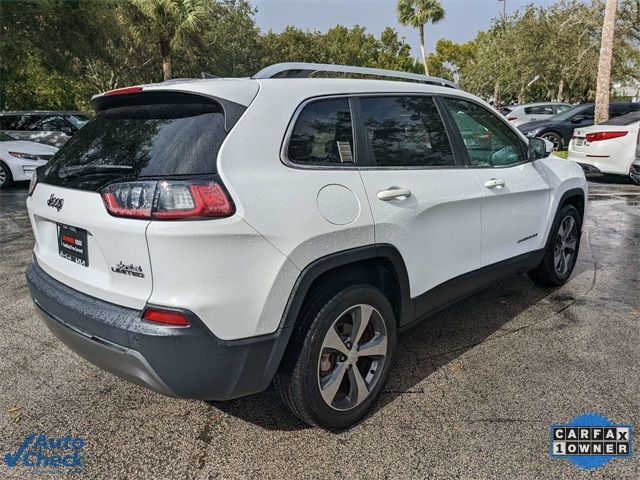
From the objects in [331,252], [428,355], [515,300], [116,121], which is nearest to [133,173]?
[116,121]

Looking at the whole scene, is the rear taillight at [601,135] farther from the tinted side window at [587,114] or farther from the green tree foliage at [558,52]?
the green tree foliage at [558,52]

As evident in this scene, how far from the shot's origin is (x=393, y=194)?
8.68ft

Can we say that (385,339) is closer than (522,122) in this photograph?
Yes

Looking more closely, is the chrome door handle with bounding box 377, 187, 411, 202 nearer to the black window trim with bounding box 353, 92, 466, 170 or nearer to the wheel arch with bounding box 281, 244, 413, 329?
the black window trim with bounding box 353, 92, 466, 170

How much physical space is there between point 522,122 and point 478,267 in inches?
615

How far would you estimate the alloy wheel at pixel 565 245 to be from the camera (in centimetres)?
451

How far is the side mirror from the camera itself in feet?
13.1

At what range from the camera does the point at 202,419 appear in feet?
8.94

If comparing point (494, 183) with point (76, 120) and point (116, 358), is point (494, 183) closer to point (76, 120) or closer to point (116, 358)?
point (116, 358)

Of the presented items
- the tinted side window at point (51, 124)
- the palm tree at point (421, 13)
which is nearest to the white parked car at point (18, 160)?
the tinted side window at point (51, 124)

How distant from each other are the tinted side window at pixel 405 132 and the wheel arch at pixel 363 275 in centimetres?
51

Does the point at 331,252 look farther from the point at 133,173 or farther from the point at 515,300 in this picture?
the point at 515,300

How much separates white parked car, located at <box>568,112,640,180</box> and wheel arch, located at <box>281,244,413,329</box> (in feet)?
28.3

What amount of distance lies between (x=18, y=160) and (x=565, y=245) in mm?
10233
